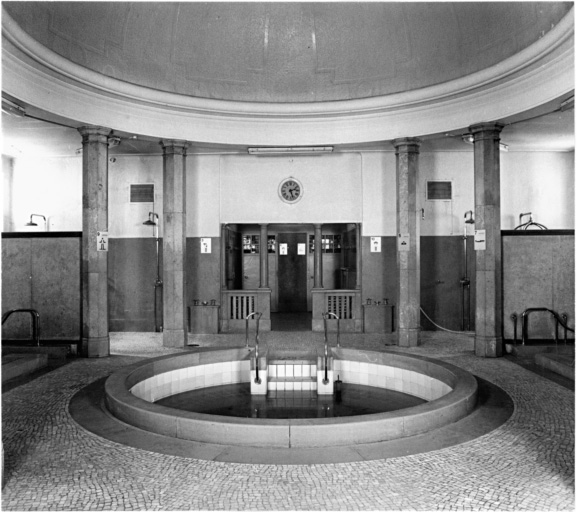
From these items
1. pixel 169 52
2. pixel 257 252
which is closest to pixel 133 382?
pixel 169 52

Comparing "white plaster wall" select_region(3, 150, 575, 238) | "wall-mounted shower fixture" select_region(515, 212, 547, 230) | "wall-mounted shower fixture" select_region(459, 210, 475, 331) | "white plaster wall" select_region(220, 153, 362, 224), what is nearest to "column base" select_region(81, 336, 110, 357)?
"white plaster wall" select_region(3, 150, 575, 238)

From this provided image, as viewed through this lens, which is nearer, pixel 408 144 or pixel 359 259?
pixel 408 144

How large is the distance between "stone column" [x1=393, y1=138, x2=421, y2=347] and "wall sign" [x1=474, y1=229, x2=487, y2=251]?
50.0 inches

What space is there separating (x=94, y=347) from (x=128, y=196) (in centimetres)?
436

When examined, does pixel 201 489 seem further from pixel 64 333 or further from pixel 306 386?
pixel 64 333

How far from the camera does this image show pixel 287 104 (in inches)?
395

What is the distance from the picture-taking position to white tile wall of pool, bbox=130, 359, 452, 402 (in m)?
6.76

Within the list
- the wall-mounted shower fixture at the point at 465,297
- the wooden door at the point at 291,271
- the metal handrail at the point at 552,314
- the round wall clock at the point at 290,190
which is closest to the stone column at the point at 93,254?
the round wall clock at the point at 290,190

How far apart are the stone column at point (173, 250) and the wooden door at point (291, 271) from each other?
5458mm

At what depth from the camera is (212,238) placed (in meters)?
11.4

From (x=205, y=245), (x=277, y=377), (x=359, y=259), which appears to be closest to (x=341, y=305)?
(x=359, y=259)

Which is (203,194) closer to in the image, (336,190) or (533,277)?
(336,190)

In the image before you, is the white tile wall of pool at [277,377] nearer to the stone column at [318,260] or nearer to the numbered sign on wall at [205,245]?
the stone column at [318,260]

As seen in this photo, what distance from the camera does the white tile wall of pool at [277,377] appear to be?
6762mm
